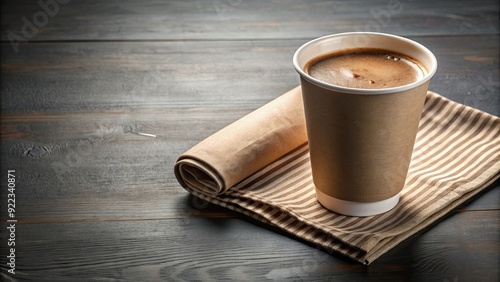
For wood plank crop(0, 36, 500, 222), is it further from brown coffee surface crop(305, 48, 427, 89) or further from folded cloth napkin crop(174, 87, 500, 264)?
brown coffee surface crop(305, 48, 427, 89)

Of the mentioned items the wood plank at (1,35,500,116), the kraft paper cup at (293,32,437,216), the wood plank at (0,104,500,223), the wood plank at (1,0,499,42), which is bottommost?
the wood plank at (1,0,499,42)

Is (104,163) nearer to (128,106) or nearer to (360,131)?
(128,106)

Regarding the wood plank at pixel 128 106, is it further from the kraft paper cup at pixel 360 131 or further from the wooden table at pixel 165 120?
the kraft paper cup at pixel 360 131

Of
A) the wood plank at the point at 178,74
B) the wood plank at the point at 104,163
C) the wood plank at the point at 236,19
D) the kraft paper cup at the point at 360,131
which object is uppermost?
the kraft paper cup at the point at 360,131

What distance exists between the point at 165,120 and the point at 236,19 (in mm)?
462

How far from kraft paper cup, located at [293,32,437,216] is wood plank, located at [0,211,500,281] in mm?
78

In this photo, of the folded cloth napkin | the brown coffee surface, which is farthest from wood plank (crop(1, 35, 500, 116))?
the brown coffee surface

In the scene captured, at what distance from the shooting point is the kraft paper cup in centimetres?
83

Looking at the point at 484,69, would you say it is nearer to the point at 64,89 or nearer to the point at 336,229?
the point at 336,229

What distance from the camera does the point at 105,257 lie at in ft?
2.84

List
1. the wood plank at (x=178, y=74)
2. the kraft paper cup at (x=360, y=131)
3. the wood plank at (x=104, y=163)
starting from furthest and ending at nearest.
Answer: the wood plank at (x=178, y=74) → the wood plank at (x=104, y=163) → the kraft paper cup at (x=360, y=131)

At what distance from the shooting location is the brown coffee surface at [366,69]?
2.92 ft

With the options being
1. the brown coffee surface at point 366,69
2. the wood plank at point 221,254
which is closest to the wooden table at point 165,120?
the wood plank at point 221,254

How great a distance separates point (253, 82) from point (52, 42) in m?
0.43
